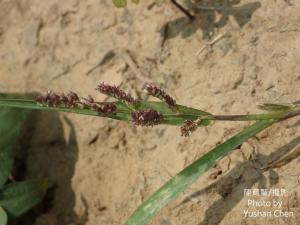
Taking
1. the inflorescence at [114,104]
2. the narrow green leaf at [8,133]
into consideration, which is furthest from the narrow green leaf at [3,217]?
the inflorescence at [114,104]

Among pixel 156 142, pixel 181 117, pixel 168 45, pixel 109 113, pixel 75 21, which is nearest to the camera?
pixel 109 113

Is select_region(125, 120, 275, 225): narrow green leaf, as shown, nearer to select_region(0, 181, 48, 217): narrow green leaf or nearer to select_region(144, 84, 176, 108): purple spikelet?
select_region(144, 84, 176, 108): purple spikelet

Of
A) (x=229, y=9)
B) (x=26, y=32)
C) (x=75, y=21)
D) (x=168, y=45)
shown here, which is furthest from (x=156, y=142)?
(x=26, y=32)

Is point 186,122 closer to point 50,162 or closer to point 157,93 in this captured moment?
point 157,93

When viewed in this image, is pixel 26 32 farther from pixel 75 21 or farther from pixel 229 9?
pixel 229 9

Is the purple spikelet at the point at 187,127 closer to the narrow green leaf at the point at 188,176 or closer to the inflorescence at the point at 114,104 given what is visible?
the inflorescence at the point at 114,104

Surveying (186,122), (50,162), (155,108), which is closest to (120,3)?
(155,108)
